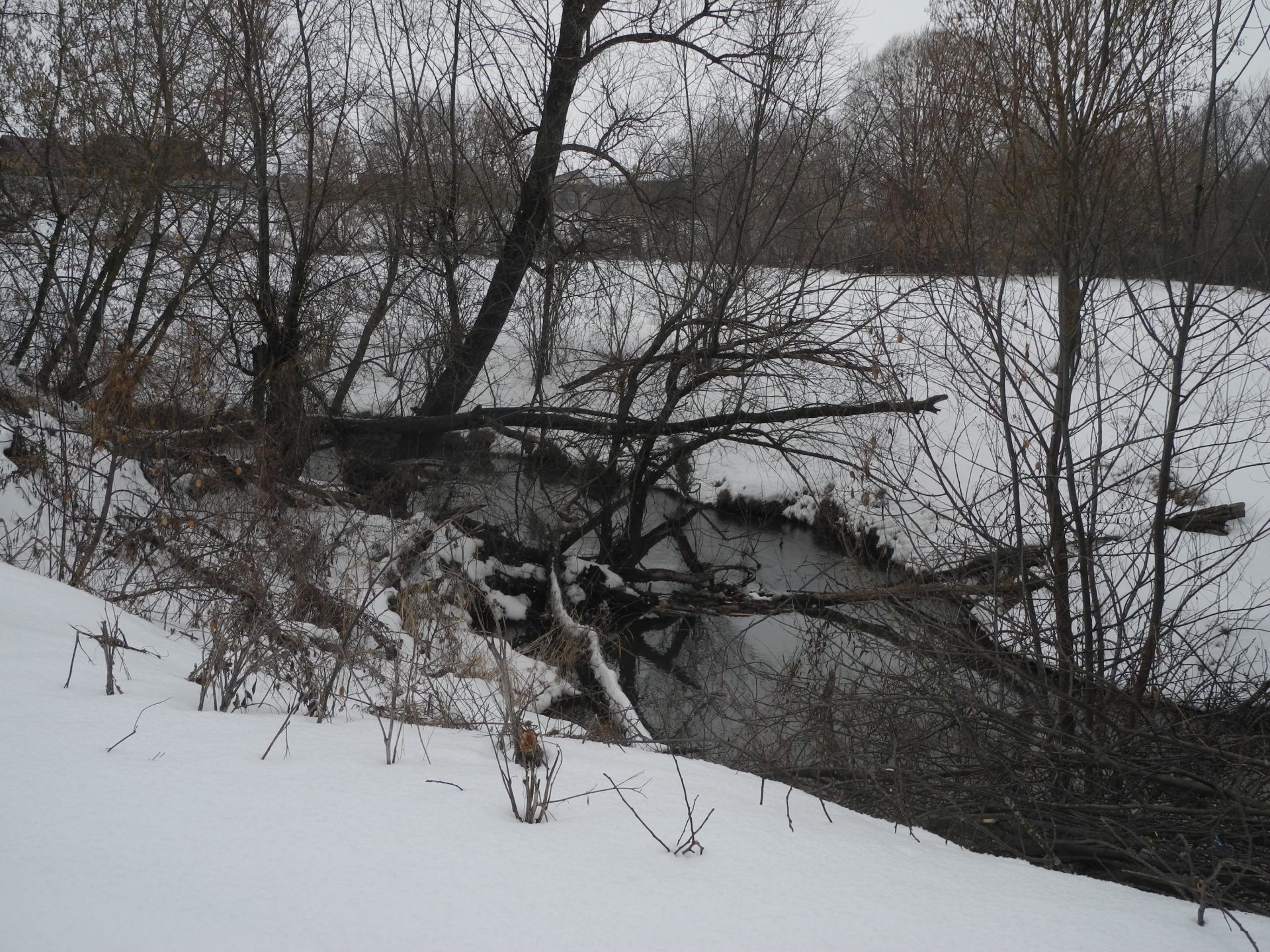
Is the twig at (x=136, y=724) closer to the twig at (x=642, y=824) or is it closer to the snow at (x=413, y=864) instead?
the snow at (x=413, y=864)

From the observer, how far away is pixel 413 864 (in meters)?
1.85

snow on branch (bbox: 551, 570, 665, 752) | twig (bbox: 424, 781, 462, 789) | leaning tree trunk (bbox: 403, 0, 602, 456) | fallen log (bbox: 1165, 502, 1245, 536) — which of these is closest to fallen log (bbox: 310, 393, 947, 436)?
leaning tree trunk (bbox: 403, 0, 602, 456)

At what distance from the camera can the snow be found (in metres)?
1.58

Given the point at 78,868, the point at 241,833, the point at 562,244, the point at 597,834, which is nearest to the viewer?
the point at 78,868

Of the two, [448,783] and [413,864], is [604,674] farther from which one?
[413,864]

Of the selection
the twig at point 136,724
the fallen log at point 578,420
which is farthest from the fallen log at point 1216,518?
the twig at point 136,724

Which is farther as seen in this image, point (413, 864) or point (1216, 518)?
point (1216, 518)

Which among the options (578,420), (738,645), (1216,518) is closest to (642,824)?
(738,645)

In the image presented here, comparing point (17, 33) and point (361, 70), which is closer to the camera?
point (17, 33)

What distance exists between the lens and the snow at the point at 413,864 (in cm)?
158

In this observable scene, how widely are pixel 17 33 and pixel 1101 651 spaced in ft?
42.9

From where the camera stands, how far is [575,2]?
10.2m

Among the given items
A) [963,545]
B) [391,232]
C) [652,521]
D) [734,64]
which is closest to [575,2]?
[734,64]

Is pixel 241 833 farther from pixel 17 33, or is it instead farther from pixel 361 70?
pixel 17 33
